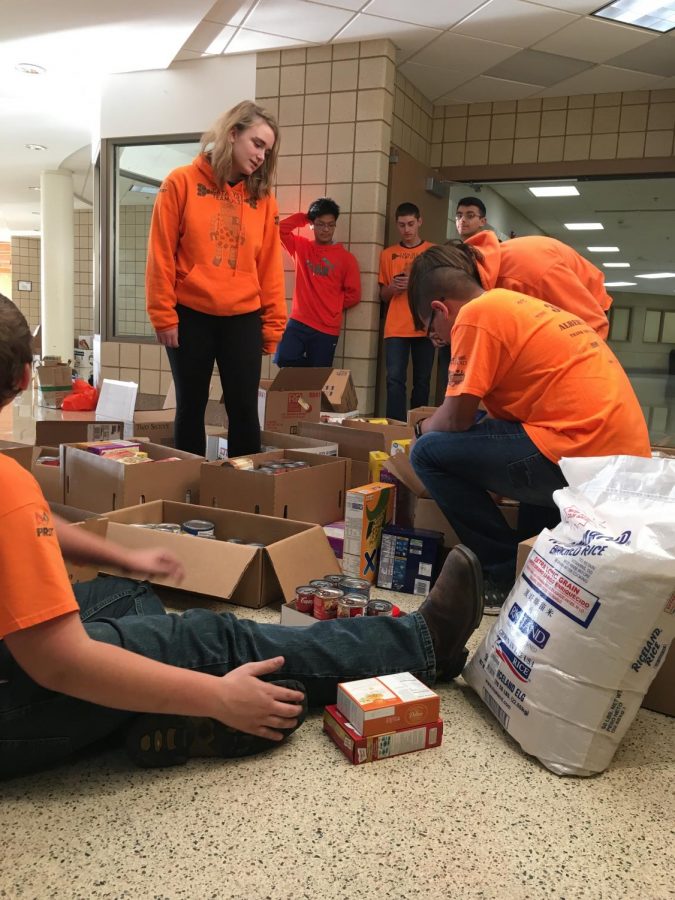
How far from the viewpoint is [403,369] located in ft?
14.4

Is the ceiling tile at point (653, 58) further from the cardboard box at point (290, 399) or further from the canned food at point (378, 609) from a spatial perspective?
the canned food at point (378, 609)

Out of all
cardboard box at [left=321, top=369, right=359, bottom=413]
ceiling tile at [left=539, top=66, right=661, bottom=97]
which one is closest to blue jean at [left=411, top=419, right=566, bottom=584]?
cardboard box at [left=321, top=369, right=359, bottom=413]

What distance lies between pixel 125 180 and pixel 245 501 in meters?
3.91

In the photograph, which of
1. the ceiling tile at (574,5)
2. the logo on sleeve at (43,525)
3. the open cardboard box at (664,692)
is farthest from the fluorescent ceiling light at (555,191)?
the logo on sleeve at (43,525)

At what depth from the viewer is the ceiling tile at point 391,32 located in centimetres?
380

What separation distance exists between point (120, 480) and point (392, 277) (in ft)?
8.93

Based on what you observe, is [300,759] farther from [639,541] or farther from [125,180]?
[125,180]

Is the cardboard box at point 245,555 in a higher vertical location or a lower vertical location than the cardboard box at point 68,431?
lower

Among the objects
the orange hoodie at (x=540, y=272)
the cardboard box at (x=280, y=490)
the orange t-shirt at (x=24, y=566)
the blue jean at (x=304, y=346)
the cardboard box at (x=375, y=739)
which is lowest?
the cardboard box at (x=375, y=739)

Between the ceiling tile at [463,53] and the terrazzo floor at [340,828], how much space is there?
398 cm

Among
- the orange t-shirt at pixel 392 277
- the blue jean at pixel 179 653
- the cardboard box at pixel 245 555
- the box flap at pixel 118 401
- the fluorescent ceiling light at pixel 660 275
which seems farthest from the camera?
the fluorescent ceiling light at pixel 660 275

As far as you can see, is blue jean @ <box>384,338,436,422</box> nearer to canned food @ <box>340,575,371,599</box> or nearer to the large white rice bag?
canned food @ <box>340,575,371,599</box>

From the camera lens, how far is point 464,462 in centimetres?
180

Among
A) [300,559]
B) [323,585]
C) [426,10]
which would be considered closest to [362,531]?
[300,559]
